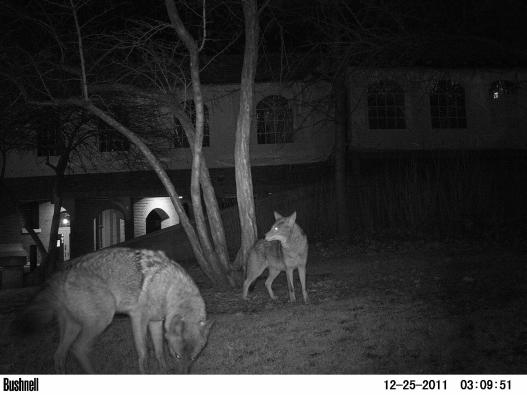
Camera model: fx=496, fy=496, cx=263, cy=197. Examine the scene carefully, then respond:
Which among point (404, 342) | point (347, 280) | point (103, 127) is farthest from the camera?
point (103, 127)

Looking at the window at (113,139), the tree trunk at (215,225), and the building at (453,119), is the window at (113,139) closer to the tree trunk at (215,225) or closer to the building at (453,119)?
the tree trunk at (215,225)

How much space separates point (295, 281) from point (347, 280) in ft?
3.71

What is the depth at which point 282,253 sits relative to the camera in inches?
350

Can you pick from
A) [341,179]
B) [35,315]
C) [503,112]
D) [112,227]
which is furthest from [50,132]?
[503,112]

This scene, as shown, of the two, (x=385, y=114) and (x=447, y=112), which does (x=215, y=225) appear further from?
(x=447, y=112)

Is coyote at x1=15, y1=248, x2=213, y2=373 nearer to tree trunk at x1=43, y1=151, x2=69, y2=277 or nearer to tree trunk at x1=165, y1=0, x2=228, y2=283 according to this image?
tree trunk at x1=165, y1=0, x2=228, y2=283

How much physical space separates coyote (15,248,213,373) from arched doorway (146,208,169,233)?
1966 cm

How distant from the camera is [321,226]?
18266 mm

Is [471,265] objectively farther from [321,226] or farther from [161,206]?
[161,206]

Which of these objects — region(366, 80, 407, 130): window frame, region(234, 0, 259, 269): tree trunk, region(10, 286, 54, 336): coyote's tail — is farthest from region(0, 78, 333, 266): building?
region(10, 286, 54, 336): coyote's tail

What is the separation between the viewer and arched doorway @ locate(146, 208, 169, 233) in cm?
2525

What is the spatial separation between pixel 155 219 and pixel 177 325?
68.9ft
